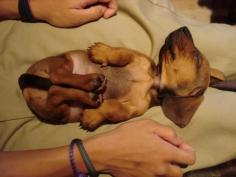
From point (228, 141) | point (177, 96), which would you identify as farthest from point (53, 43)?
point (228, 141)

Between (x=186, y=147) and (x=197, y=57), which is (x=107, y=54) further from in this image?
(x=186, y=147)

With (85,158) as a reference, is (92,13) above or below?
above

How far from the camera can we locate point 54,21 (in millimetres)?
1826

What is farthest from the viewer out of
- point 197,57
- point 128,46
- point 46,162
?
point 128,46

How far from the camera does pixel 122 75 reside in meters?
1.83

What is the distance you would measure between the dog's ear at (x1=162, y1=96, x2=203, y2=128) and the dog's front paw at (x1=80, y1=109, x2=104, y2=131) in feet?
0.91

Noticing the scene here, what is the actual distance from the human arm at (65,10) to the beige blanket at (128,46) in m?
0.03

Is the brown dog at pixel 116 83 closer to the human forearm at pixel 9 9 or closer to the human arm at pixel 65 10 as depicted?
the human arm at pixel 65 10

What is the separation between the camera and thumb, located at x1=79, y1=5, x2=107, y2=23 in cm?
180

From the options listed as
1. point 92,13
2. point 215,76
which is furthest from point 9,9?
point 215,76

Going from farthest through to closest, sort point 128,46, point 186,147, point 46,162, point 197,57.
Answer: point 128,46 → point 197,57 → point 186,147 → point 46,162

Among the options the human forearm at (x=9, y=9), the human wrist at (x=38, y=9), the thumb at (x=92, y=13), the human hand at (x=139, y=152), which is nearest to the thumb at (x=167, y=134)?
the human hand at (x=139, y=152)

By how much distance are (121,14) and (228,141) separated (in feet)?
2.45

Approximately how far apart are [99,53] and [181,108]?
0.42 meters
